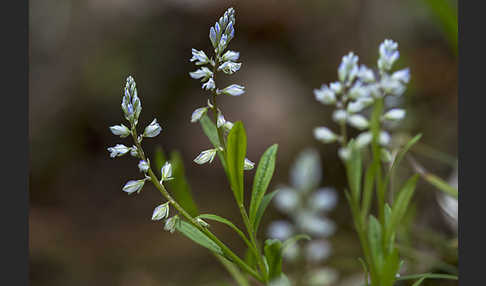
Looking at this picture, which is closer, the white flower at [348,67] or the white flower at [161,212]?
the white flower at [161,212]

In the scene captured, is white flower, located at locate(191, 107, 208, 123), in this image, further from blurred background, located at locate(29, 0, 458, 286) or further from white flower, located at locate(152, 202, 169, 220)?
blurred background, located at locate(29, 0, 458, 286)

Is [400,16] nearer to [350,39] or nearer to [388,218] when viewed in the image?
[350,39]

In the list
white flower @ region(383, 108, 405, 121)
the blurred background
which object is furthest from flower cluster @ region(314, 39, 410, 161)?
the blurred background

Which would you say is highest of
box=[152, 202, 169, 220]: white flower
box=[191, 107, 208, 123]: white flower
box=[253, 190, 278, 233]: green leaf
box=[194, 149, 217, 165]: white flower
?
box=[191, 107, 208, 123]: white flower

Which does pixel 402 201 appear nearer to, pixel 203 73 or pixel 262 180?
pixel 262 180

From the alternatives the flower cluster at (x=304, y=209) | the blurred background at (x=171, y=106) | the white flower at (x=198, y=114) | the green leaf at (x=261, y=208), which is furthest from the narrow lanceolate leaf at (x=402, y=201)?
the blurred background at (x=171, y=106)

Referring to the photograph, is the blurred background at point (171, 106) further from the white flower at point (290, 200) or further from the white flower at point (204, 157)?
the white flower at point (204, 157)

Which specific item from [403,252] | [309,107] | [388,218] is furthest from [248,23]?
[388,218]
